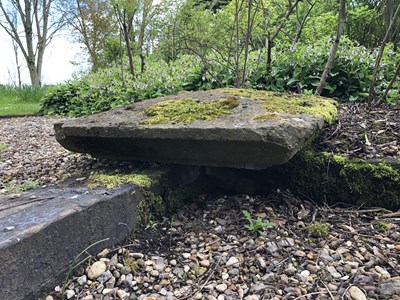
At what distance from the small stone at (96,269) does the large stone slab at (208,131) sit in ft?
2.23

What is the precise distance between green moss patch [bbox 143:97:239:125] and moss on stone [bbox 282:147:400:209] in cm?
50

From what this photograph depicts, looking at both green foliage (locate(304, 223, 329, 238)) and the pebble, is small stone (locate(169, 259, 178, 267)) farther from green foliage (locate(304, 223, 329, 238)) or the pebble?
green foliage (locate(304, 223, 329, 238))

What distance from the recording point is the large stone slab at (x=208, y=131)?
60.0 inches

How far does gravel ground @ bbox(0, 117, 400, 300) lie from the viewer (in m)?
1.20

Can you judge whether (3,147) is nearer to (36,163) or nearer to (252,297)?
(36,163)

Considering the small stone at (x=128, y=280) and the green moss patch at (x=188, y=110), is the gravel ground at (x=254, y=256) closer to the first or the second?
the small stone at (x=128, y=280)

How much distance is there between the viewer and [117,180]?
165cm

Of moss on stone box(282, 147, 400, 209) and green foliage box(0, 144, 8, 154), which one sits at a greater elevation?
green foliage box(0, 144, 8, 154)

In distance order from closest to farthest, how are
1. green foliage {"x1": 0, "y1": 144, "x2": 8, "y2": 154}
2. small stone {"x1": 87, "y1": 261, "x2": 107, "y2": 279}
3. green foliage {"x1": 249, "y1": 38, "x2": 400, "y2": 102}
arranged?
small stone {"x1": 87, "y1": 261, "x2": 107, "y2": 279} < green foliage {"x1": 0, "y1": 144, "x2": 8, "y2": 154} < green foliage {"x1": 249, "y1": 38, "x2": 400, "y2": 102}

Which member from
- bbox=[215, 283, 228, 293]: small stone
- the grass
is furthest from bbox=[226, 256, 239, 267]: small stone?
the grass

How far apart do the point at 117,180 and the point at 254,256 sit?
755 millimetres

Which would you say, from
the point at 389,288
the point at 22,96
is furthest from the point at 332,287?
the point at 22,96

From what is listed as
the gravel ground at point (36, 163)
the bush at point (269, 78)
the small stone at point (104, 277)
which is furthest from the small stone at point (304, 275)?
the bush at point (269, 78)

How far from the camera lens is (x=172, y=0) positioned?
256 inches
